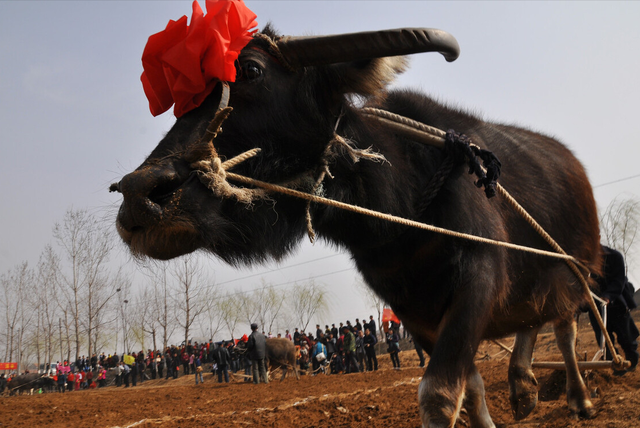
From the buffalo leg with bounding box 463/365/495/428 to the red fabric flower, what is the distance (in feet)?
8.29

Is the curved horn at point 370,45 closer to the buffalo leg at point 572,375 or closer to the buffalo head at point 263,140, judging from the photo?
the buffalo head at point 263,140

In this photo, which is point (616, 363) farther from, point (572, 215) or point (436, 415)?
point (436, 415)

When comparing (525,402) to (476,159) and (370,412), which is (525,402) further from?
(476,159)

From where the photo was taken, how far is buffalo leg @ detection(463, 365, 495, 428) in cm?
348

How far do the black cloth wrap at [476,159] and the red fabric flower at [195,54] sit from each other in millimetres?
1307

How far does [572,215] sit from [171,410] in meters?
7.42

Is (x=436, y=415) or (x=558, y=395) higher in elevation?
(x=436, y=415)

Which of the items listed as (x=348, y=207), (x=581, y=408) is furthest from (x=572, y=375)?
(x=348, y=207)

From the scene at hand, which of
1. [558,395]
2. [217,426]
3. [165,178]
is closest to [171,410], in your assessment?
[217,426]

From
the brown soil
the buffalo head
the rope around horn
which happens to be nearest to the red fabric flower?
the buffalo head

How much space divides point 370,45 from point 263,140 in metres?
0.71

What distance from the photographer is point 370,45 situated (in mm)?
2455

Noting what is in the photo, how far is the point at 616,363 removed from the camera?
4.51m

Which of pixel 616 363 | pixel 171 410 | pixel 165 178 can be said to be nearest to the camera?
pixel 165 178
